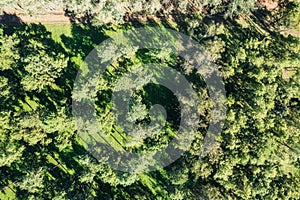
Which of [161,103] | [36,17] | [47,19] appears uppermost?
[36,17]

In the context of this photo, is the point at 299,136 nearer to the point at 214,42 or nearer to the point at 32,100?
the point at 214,42

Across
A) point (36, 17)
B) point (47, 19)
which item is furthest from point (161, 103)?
point (36, 17)

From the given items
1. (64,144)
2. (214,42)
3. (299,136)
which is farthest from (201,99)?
(64,144)

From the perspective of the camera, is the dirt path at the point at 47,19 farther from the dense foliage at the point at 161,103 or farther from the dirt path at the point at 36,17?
the dense foliage at the point at 161,103

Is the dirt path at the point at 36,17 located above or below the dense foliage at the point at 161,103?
above

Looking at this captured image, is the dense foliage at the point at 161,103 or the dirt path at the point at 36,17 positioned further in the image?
the dirt path at the point at 36,17

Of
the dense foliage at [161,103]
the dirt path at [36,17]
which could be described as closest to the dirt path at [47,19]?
the dirt path at [36,17]

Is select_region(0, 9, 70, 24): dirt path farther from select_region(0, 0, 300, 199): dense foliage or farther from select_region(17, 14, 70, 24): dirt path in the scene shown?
Answer: select_region(0, 0, 300, 199): dense foliage

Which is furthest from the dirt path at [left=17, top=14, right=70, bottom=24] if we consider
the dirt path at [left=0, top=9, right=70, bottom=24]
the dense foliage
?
the dense foliage

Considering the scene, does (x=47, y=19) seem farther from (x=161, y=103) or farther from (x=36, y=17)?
(x=161, y=103)
